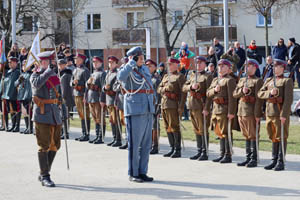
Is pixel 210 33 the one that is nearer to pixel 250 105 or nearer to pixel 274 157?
pixel 250 105

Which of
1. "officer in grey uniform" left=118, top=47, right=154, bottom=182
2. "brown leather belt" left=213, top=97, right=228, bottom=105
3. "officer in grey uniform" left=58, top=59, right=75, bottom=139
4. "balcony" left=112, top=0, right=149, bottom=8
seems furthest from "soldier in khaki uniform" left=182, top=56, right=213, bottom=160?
"balcony" left=112, top=0, right=149, bottom=8

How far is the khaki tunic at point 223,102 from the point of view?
1145cm

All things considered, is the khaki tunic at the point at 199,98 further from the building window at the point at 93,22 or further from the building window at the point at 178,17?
the building window at the point at 93,22

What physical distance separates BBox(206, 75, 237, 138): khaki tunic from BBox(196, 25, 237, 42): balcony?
112 feet

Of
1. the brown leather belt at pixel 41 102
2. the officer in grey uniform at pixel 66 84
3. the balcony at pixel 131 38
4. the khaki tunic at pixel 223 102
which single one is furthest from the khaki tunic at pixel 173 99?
→ the balcony at pixel 131 38

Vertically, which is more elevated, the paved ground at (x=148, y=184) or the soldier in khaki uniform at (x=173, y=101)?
the soldier in khaki uniform at (x=173, y=101)

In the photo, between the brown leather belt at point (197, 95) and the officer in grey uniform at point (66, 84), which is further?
the officer in grey uniform at point (66, 84)

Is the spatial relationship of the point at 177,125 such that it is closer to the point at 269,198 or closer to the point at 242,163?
the point at 242,163

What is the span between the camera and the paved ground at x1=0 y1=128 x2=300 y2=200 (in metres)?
8.85

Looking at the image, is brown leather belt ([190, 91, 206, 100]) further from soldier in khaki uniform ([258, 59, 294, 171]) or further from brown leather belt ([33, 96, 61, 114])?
brown leather belt ([33, 96, 61, 114])

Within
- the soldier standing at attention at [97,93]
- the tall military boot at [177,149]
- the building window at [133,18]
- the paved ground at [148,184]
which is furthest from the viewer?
the building window at [133,18]

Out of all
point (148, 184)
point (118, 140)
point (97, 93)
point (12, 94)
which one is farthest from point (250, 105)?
point (12, 94)

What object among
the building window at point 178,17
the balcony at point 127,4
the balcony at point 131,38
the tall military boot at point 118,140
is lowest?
the tall military boot at point 118,140

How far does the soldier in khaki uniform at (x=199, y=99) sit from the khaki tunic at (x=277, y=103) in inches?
59.8
